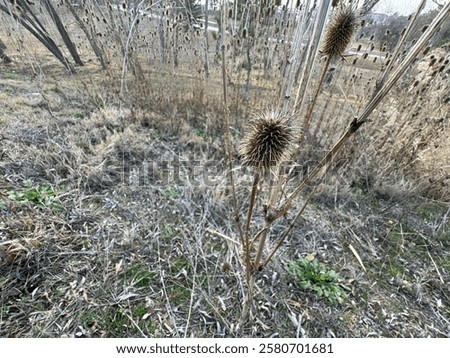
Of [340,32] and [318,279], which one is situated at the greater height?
[340,32]

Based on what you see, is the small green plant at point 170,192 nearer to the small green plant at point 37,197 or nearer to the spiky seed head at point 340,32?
the small green plant at point 37,197

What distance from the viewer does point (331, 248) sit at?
1906mm

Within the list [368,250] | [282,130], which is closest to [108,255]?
[282,130]

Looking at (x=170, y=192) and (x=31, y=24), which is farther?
(x=31, y=24)

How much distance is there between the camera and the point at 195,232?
1.83 m

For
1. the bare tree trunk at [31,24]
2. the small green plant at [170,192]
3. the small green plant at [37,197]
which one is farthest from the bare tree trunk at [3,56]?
Result: the small green plant at [170,192]

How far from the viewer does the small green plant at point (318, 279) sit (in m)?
1.55

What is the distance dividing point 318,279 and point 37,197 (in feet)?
7.15

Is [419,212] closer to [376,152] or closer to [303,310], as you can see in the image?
[376,152]

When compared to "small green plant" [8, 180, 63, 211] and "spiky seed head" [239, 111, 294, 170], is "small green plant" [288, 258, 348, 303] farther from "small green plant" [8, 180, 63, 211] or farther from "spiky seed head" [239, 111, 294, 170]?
"small green plant" [8, 180, 63, 211]

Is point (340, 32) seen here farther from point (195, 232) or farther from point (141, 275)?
point (141, 275)

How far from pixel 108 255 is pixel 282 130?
4.74 feet

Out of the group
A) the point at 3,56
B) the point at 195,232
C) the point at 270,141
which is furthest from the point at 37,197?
→ the point at 3,56

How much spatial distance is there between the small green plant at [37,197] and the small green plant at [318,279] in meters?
1.84
